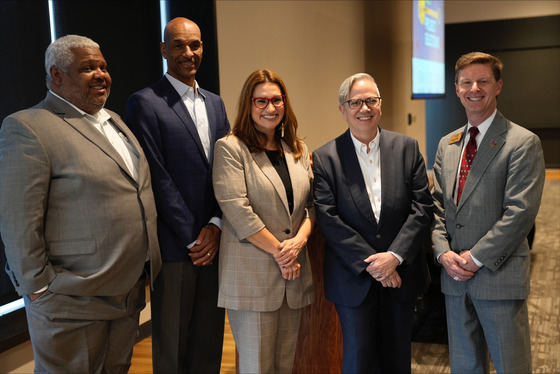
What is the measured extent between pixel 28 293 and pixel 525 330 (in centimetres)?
193

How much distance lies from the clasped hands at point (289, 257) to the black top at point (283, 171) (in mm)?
145

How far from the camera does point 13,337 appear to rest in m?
2.90

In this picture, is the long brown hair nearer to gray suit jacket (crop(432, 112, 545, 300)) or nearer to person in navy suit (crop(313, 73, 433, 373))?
person in navy suit (crop(313, 73, 433, 373))

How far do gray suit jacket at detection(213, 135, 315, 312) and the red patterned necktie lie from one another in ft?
2.19

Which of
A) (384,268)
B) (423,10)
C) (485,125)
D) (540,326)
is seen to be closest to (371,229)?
(384,268)

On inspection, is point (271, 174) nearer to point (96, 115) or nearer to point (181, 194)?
point (181, 194)

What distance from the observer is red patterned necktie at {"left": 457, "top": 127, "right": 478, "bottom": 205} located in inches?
93.0

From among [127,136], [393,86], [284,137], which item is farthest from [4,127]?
[393,86]

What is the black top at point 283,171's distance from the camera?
242 cm

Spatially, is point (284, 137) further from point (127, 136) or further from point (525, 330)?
point (525, 330)

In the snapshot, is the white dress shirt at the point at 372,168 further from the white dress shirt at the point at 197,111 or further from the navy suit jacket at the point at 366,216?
the white dress shirt at the point at 197,111

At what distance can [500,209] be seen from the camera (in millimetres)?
2287

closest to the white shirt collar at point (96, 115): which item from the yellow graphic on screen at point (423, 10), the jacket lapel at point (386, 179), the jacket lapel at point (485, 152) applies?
the jacket lapel at point (386, 179)

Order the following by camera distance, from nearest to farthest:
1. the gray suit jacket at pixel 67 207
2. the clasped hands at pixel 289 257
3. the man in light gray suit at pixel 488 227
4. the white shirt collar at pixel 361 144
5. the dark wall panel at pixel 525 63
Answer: the gray suit jacket at pixel 67 207, the man in light gray suit at pixel 488 227, the clasped hands at pixel 289 257, the white shirt collar at pixel 361 144, the dark wall panel at pixel 525 63
